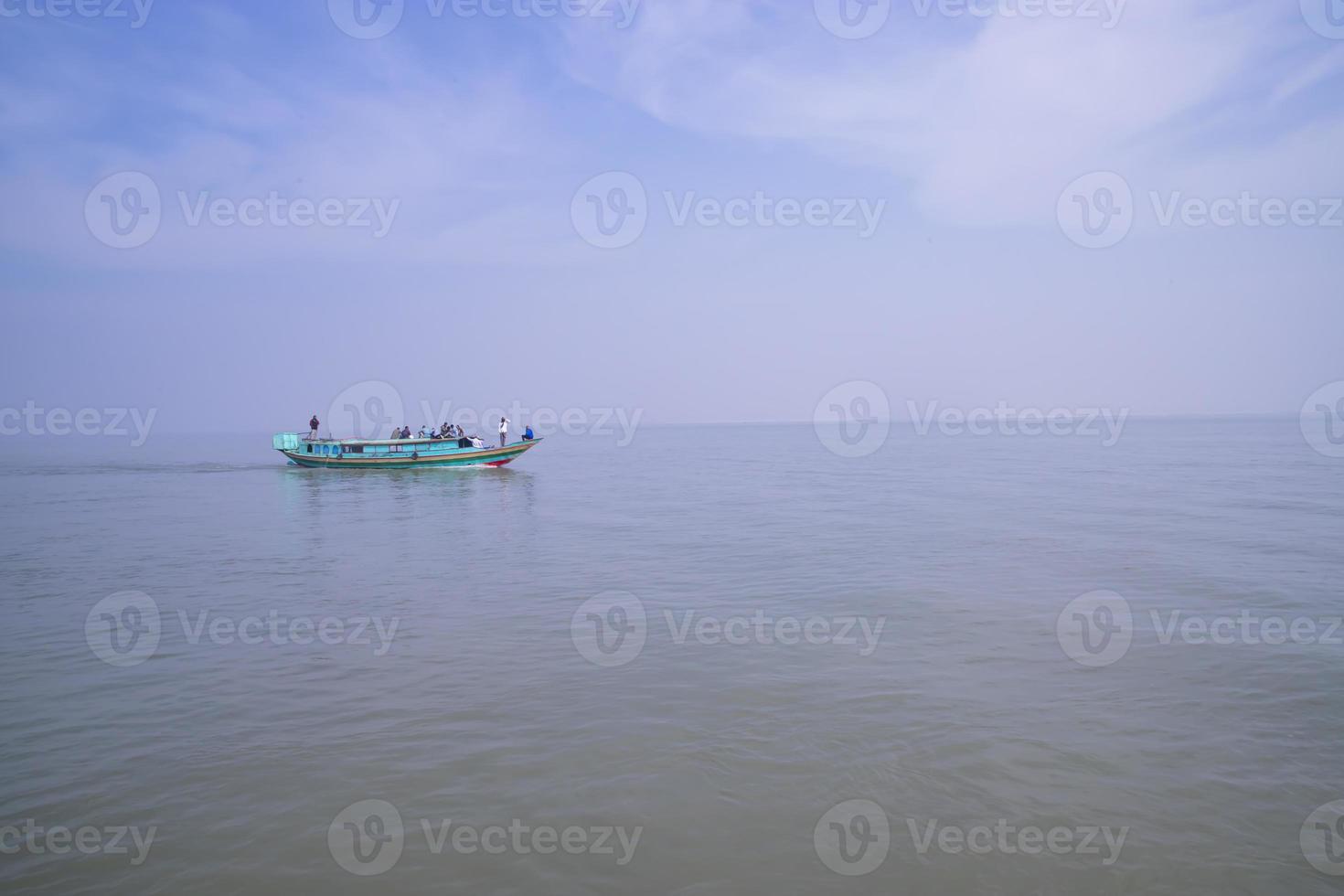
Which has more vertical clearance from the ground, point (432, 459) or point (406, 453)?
point (406, 453)

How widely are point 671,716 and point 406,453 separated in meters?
47.1

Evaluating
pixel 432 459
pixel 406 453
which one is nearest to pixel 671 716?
pixel 432 459

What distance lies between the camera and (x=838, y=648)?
12.0 m

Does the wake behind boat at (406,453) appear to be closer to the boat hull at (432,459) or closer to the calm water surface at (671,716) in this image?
the boat hull at (432,459)

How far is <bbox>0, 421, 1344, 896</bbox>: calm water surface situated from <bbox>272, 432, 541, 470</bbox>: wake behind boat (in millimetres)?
29563

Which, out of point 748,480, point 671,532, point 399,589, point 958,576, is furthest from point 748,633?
point 748,480

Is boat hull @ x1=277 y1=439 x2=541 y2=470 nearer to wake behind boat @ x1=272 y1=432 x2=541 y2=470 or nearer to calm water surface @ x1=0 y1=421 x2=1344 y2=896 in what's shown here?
wake behind boat @ x1=272 y1=432 x2=541 y2=470

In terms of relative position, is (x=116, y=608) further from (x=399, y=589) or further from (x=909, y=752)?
(x=909, y=752)

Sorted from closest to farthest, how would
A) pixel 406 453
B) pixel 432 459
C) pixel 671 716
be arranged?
1. pixel 671 716
2. pixel 432 459
3. pixel 406 453

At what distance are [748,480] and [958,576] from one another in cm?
3151

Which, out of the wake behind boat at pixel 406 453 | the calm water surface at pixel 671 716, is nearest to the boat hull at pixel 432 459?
the wake behind boat at pixel 406 453

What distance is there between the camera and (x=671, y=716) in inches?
367

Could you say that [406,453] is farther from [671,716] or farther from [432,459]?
[671,716]

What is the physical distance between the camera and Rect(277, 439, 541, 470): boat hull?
51.8 meters
